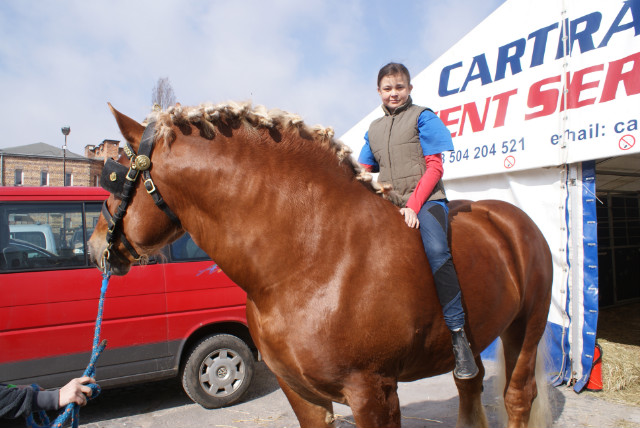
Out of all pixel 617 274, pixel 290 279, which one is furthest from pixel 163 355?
pixel 617 274

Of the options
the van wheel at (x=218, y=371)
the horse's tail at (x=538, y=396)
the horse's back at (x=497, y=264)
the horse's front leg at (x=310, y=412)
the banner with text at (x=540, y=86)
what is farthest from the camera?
the van wheel at (x=218, y=371)

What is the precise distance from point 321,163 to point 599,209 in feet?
26.1

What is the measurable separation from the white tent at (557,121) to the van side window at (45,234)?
4407 mm

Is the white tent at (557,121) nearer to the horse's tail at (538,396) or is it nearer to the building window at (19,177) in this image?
the horse's tail at (538,396)

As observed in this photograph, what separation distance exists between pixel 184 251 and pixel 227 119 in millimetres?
2901

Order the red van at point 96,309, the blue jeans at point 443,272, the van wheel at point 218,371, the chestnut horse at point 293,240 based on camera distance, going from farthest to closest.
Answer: the van wheel at point 218,371 → the red van at point 96,309 → the blue jeans at point 443,272 → the chestnut horse at point 293,240

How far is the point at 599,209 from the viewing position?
795 cm

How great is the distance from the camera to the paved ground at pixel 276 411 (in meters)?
3.96

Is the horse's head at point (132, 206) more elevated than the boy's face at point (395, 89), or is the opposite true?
the boy's face at point (395, 89)

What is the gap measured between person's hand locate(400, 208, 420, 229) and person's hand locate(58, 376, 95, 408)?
1645 mm

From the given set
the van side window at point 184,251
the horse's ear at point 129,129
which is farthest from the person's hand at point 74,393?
the van side window at point 184,251

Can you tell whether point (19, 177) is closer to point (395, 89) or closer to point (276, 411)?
point (276, 411)

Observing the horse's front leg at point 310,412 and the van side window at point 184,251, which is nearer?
the horse's front leg at point 310,412

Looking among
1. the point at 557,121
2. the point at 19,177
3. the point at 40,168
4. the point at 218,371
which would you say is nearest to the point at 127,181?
the point at 218,371
